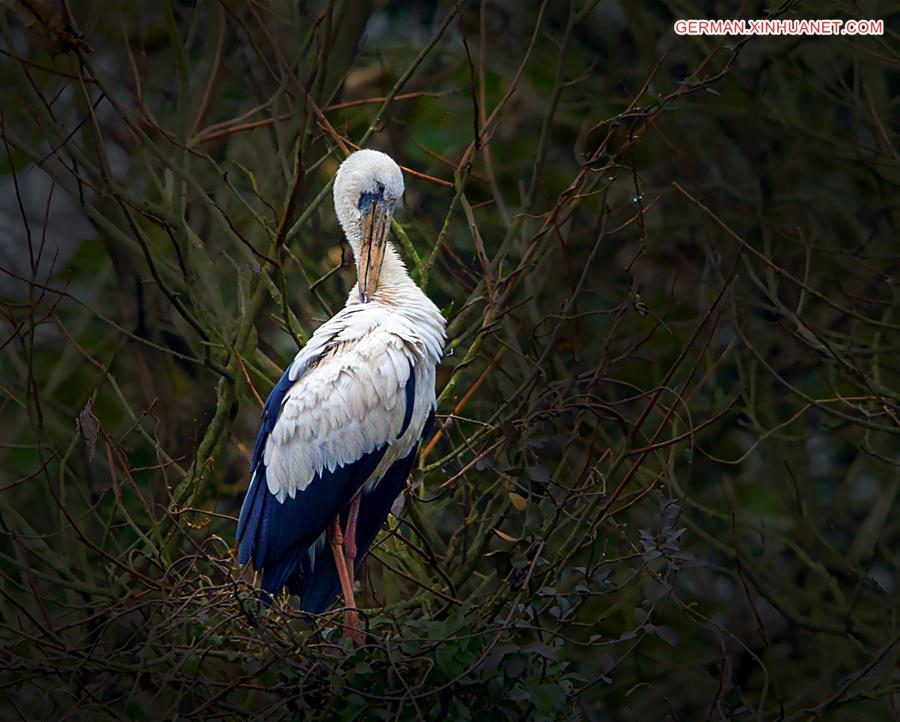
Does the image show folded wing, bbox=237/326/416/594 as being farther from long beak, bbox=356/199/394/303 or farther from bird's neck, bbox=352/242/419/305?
long beak, bbox=356/199/394/303

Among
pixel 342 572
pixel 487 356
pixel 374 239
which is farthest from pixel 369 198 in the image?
pixel 342 572

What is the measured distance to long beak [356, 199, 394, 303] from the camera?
6.77 metres

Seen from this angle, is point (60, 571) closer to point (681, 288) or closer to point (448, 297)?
point (448, 297)

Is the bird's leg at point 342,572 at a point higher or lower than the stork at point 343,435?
lower

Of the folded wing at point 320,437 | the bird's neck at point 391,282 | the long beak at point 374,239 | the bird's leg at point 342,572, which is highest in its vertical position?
the long beak at point 374,239

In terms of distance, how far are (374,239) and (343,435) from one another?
0.90m

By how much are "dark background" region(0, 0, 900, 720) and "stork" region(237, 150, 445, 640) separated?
185 mm

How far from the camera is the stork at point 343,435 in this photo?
650 cm

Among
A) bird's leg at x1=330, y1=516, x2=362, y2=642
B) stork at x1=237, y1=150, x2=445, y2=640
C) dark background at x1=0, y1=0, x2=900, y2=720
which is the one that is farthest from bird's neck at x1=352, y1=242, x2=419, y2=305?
bird's leg at x1=330, y1=516, x2=362, y2=642

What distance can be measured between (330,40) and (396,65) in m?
4.33

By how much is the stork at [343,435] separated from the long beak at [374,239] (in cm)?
1

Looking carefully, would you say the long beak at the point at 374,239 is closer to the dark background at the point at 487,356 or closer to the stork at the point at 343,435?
the stork at the point at 343,435

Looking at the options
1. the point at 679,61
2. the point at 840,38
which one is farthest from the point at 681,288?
the point at 840,38

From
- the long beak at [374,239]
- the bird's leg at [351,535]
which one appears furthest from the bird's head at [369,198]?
the bird's leg at [351,535]
